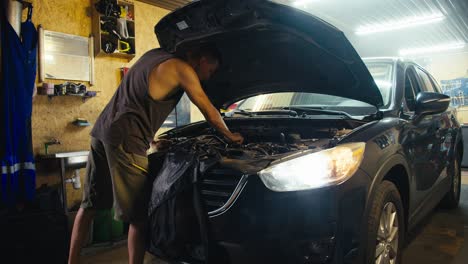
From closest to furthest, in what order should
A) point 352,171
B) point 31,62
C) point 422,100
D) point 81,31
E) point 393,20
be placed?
point 352,171, point 422,100, point 31,62, point 81,31, point 393,20

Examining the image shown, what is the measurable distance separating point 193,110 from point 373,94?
3.86 meters

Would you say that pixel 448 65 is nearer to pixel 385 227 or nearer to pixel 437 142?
pixel 437 142

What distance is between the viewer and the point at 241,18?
1769 mm

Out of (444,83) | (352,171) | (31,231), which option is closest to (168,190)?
(352,171)

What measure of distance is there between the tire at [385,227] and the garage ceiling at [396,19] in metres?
4.65

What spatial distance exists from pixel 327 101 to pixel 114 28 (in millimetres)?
2902

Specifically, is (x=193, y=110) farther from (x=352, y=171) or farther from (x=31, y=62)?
(x=352, y=171)

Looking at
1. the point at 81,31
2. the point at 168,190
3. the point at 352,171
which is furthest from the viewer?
the point at 81,31

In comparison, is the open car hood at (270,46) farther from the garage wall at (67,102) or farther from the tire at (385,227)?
the garage wall at (67,102)

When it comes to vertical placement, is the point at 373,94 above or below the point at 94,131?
above

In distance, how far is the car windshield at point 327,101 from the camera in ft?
7.94

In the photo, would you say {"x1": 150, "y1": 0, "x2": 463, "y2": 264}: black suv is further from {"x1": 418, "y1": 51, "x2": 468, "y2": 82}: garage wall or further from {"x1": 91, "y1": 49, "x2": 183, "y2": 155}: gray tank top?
{"x1": 418, "y1": 51, "x2": 468, "y2": 82}: garage wall

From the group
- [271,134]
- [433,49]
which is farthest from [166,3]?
[433,49]

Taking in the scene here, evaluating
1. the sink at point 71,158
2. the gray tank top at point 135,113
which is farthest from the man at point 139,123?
the sink at point 71,158
